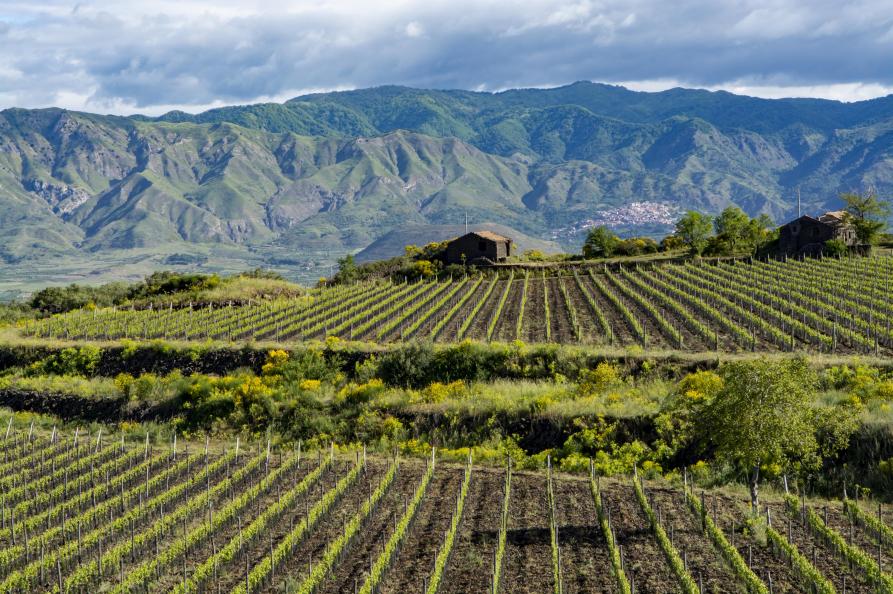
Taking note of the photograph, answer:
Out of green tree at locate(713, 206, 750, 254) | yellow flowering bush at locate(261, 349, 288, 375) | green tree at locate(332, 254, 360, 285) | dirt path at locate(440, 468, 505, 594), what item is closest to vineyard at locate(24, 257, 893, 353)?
yellow flowering bush at locate(261, 349, 288, 375)

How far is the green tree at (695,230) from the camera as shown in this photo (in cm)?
8675

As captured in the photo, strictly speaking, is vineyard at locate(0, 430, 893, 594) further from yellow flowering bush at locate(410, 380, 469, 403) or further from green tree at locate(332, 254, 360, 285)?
green tree at locate(332, 254, 360, 285)

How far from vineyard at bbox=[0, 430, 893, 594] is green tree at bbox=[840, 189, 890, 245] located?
6786 centimetres

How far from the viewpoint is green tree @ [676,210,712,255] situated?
86.8 meters

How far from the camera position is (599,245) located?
9456cm

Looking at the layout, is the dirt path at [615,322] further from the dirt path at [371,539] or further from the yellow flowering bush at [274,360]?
the dirt path at [371,539]

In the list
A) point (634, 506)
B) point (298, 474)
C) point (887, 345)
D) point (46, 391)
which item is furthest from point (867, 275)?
point (46, 391)

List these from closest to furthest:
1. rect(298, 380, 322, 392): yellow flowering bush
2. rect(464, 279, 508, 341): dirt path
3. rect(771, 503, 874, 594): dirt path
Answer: rect(771, 503, 874, 594): dirt path < rect(298, 380, 322, 392): yellow flowering bush < rect(464, 279, 508, 341): dirt path

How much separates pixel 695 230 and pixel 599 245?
1177 cm

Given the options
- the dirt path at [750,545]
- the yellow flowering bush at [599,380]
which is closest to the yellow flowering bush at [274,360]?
the yellow flowering bush at [599,380]

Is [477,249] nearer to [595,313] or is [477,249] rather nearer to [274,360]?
[595,313]

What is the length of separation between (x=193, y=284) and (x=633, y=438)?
62054 millimetres

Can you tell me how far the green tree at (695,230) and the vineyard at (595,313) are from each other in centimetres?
705

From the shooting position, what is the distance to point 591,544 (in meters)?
22.9
